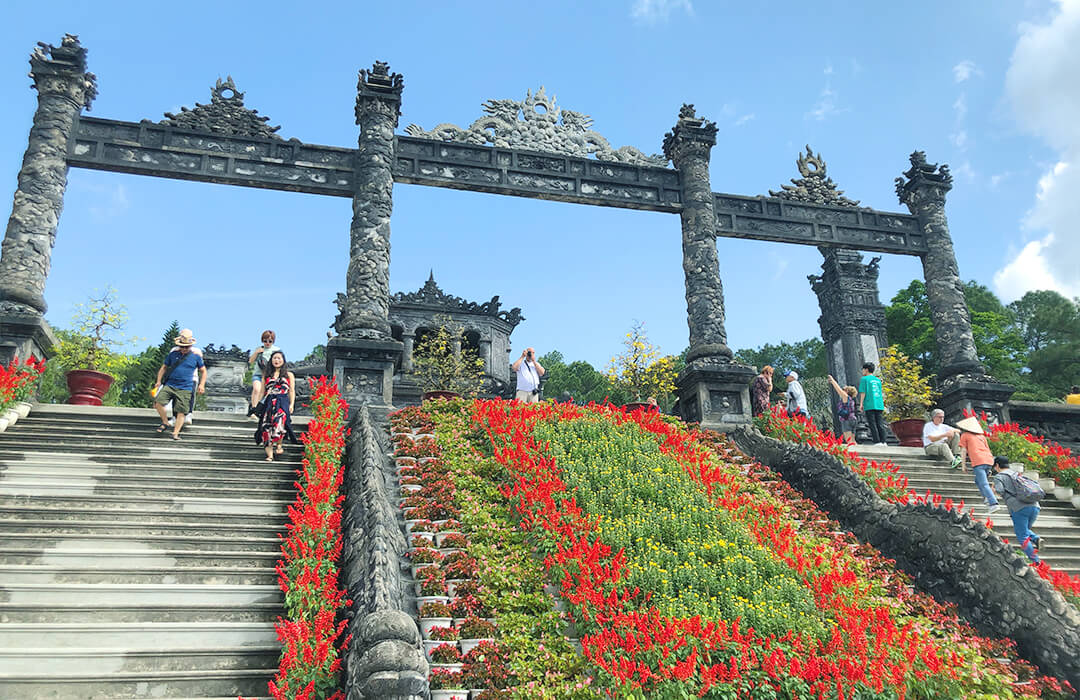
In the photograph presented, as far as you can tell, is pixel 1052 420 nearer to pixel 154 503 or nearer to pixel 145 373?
pixel 154 503

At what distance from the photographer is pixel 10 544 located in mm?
5559

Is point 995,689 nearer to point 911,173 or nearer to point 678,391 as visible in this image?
point 678,391

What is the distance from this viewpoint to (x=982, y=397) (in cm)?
1411

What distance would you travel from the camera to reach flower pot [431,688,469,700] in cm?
445

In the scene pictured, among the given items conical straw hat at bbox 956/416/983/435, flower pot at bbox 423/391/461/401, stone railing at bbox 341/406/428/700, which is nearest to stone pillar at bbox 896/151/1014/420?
conical straw hat at bbox 956/416/983/435

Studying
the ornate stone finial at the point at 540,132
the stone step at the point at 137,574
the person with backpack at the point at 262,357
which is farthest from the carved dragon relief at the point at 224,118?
the stone step at the point at 137,574

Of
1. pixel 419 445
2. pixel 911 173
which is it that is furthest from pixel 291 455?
pixel 911 173

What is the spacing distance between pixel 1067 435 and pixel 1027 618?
32.6 ft

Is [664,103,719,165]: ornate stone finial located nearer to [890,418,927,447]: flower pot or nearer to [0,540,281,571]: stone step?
[890,418,927,447]: flower pot

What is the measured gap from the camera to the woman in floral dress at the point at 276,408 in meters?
8.02

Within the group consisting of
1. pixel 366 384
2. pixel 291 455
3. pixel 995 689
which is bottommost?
pixel 995 689

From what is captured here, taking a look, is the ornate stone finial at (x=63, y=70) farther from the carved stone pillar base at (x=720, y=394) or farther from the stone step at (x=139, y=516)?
the carved stone pillar base at (x=720, y=394)

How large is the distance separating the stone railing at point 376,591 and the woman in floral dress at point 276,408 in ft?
3.34

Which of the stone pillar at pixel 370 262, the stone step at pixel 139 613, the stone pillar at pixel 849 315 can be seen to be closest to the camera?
the stone step at pixel 139 613
